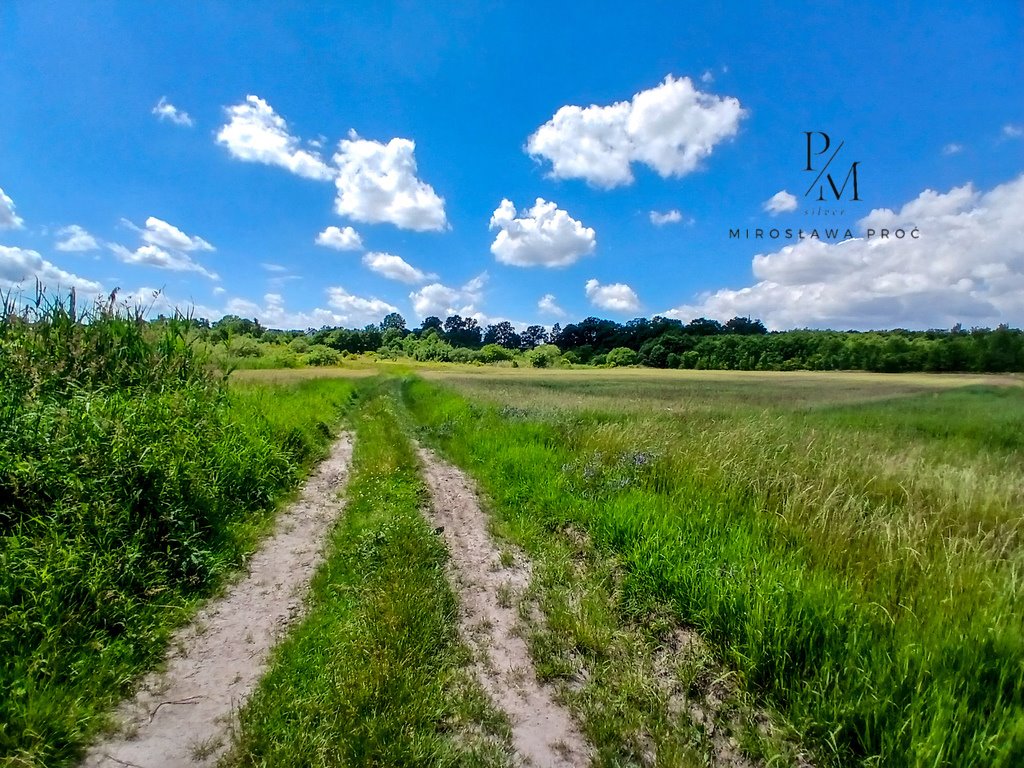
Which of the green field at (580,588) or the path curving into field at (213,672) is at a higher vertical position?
the green field at (580,588)

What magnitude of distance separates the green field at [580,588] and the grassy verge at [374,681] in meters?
0.02

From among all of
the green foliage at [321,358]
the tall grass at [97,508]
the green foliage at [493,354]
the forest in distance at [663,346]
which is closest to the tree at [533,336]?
the forest in distance at [663,346]

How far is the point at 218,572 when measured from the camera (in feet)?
15.7

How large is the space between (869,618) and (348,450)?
1120cm

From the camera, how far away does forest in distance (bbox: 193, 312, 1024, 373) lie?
14172mm

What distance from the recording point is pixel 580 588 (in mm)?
4508

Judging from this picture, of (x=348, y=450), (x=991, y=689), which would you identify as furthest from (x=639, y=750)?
(x=348, y=450)

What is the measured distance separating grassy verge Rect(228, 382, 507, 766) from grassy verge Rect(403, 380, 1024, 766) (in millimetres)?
877

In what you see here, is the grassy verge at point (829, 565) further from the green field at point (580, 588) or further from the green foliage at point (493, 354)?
the green foliage at point (493, 354)

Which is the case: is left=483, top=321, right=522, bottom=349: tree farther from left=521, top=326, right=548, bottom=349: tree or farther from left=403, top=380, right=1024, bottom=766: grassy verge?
left=403, top=380, right=1024, bottom=766: grassy verge

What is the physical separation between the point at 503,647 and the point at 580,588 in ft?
3.75

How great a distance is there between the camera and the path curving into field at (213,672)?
2.64 metres

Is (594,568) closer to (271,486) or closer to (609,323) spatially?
(271,486)

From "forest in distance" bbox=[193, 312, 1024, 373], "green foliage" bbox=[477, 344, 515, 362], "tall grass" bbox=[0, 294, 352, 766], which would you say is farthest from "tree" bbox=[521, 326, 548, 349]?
"tall grass" bbox=[0, 294, 352, 766]
